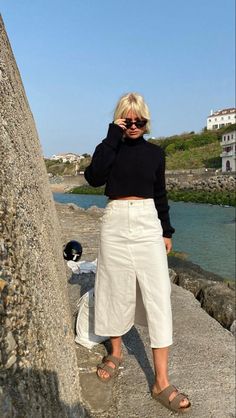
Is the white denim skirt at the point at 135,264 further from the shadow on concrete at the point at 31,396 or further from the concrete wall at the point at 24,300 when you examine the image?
the shadow on concrete at the point at 31,396

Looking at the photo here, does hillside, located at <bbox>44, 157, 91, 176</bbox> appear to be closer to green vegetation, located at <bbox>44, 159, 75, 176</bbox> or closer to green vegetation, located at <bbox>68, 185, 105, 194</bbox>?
green vegetation, located at <bbox>44, 159, 75, 176</bbox>

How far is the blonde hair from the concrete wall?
2.41 ft

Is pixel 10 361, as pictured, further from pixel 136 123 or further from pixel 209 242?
pixel 209 242

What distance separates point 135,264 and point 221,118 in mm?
125949

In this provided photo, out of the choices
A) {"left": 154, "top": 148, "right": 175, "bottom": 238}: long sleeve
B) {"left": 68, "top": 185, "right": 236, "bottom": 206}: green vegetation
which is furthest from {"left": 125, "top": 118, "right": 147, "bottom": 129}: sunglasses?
{"left": 68, "top": 185, "right": 236, "bottom": 206}: green vegetation

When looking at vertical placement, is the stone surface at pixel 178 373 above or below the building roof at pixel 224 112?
below

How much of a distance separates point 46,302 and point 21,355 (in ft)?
1.62

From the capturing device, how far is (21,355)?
1410 mm

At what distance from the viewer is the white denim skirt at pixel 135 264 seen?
275cm

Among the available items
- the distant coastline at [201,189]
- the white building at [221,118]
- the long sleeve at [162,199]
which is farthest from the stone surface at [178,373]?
the white building at [221,118]

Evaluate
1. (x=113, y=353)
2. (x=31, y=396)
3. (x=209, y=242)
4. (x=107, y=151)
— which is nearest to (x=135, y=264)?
(x=107, y=151)

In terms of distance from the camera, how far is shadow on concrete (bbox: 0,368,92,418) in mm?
1231

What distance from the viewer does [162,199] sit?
2969 mm

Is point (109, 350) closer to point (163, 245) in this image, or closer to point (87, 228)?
point (163, 245)
